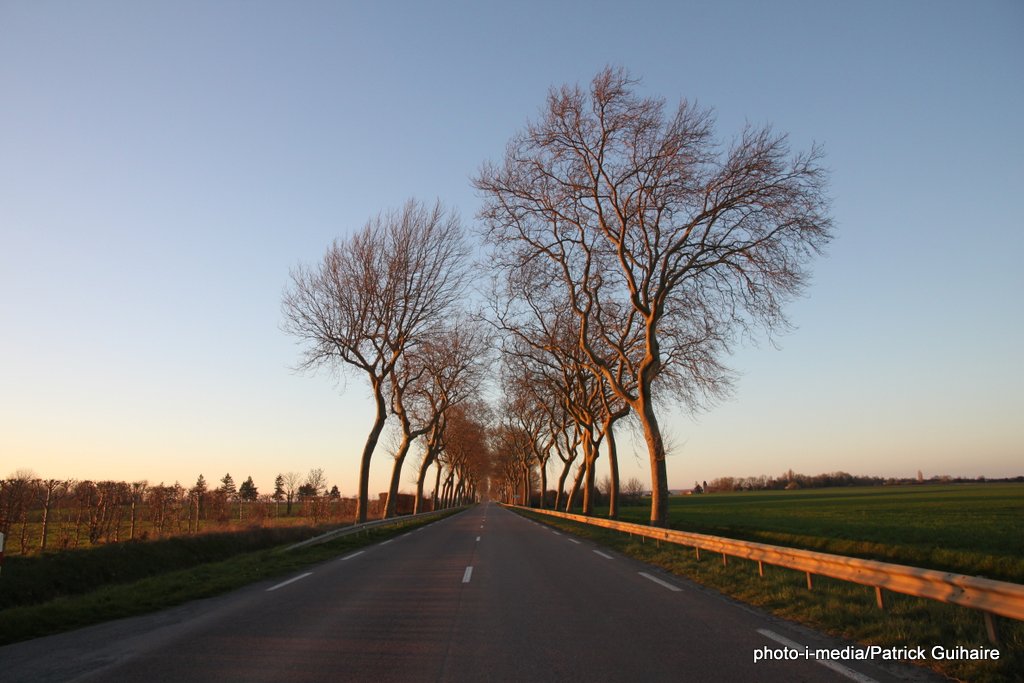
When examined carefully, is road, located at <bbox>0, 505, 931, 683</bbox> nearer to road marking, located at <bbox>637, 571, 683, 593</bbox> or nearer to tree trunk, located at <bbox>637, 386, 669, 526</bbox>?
road marking, located at <bbox>637, 571, 683, 593</bbox>

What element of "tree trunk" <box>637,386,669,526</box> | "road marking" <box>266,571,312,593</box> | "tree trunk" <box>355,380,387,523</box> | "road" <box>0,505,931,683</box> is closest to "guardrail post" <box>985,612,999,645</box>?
"road" <box>0,505,931,683</box>

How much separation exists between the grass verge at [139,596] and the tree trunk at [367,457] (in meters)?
12.2

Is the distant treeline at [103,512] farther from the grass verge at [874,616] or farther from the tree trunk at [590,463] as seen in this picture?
the tree trunk at [590,463]

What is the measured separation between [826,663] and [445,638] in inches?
149

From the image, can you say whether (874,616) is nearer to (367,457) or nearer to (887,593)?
(887,593)

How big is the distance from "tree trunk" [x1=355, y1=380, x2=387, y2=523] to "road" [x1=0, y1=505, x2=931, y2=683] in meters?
19.1

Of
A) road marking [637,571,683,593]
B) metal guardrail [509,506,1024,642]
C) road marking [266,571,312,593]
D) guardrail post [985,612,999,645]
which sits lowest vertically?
road marking [266,571,312,593]

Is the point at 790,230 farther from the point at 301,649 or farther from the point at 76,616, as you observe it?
the point at 76,616

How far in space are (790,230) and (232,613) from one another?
60.5ft

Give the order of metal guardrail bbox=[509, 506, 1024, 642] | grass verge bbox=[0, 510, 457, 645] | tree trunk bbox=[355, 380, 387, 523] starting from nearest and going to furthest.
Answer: metal guardrail bbox=[509, 506, 1024, 642] < grass verge bbox=[0, 510, 457, 645] < tree trunk bbox=[355, 380, 387, 523]

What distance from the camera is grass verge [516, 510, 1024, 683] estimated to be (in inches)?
209

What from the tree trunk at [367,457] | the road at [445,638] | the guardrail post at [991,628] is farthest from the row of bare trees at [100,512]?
the guardrail post at [991,628]

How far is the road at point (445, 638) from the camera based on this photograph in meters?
5.60

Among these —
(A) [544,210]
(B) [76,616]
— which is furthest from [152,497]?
(A) [544,210]
